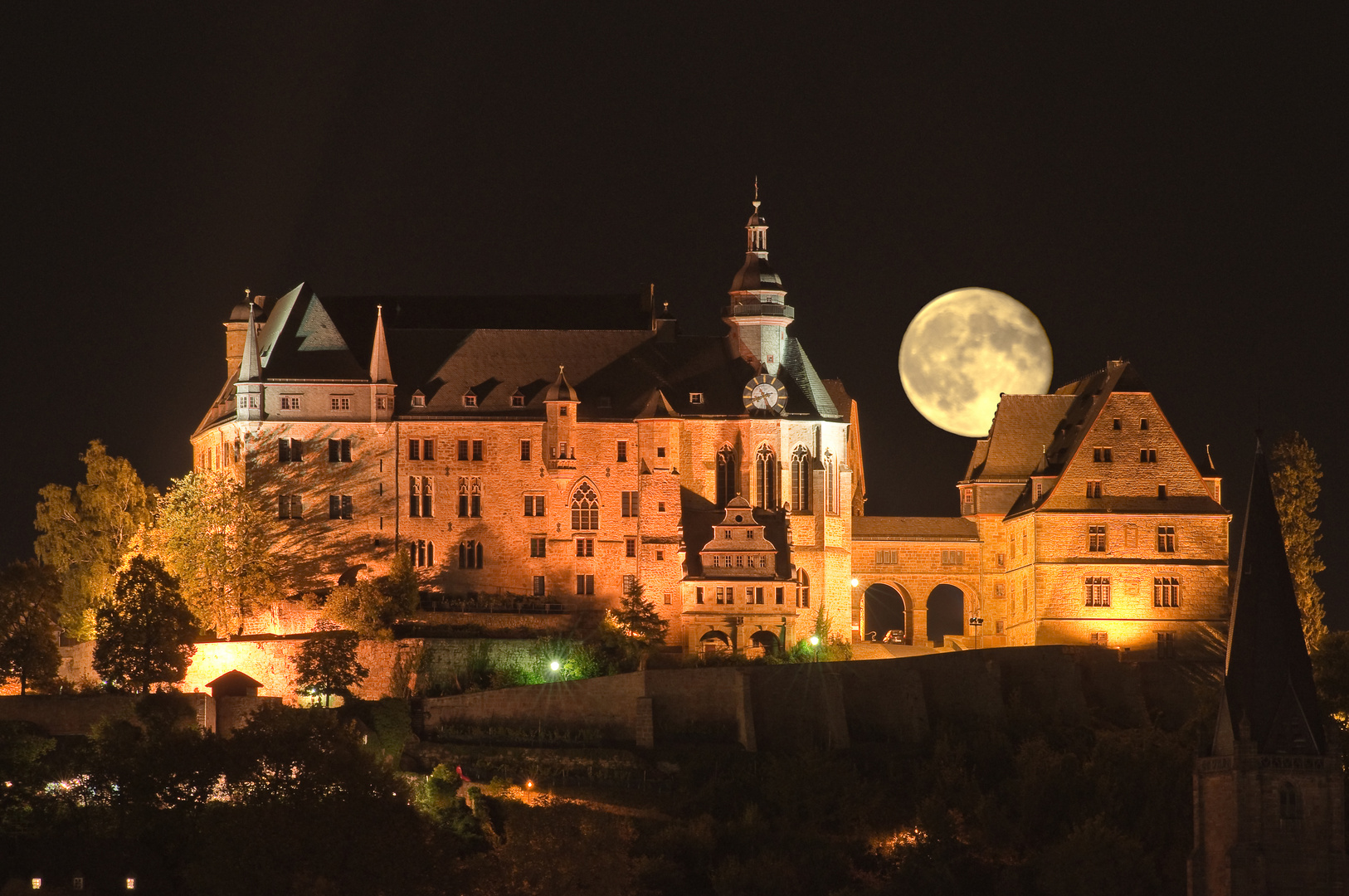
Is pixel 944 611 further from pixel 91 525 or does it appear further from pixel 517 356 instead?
pixel 91 525

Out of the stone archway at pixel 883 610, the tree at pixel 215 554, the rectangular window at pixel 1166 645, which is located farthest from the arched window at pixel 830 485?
the tree at pixel 215 554

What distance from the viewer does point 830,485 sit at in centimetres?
10500

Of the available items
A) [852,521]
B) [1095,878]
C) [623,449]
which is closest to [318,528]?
[623,449]

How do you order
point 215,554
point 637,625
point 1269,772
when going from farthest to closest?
point 215,554 → point 637,625 → point 1269,772

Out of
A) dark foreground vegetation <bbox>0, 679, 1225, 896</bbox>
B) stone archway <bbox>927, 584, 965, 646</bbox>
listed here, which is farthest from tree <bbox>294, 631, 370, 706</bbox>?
stone archway <bbox>927, 584, 965, 646</bbox>

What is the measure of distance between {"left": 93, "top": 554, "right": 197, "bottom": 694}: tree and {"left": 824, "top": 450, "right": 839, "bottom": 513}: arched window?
2377 centimetres

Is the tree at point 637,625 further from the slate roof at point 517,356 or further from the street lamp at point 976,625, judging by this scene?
the street lamp at point 976,625

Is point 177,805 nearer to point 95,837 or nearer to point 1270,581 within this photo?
point 95,837

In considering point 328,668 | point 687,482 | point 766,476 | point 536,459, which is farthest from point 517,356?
point 328,668

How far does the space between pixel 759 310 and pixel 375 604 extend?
19324 millimetres

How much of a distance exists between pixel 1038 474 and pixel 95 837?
122 feet

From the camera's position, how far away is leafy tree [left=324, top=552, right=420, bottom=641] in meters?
95.6

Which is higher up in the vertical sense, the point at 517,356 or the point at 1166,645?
the point at 517,356

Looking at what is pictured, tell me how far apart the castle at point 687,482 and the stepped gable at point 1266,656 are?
20.3m
